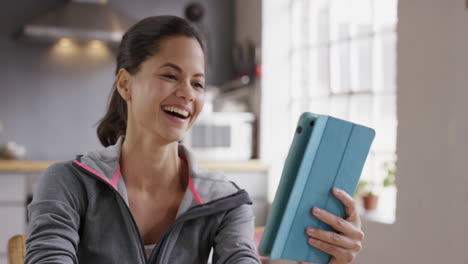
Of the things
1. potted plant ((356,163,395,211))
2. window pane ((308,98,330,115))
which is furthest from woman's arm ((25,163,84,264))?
window pane ((308,98,330,115))

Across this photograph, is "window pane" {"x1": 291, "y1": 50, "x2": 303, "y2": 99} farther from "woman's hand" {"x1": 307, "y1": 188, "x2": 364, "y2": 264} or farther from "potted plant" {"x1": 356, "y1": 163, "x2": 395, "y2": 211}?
"woman's hand" {"x1": 307, "y1": 188, "x2": 364, "y2": 264}

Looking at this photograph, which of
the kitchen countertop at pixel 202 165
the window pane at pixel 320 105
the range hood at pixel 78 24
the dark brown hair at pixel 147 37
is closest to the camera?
the dark brown hair at pixel 147 37

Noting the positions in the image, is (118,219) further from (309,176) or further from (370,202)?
(370,202)

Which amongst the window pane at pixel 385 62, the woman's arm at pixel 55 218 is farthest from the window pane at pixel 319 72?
the woman's arm at pixel 55 218

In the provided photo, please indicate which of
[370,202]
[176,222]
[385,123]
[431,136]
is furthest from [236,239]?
[385,123]

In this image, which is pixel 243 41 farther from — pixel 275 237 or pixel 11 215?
pixel 275 237

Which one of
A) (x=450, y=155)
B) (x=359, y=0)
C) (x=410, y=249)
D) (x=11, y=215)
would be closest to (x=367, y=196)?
(x=410, y=249)

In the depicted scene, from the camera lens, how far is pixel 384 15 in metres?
3.15

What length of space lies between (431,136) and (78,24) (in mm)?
2787

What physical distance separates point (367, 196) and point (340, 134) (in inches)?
93.0

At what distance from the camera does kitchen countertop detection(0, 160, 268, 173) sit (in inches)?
139

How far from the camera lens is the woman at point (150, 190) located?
1.16m

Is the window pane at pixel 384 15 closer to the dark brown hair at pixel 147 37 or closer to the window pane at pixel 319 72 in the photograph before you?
the window pane at pixel 319 72

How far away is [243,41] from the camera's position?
182 inches
